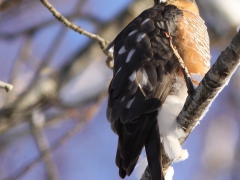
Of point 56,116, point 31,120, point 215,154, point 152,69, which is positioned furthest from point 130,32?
point 215,154

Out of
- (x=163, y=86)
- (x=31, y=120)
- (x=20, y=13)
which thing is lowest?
(x=163, y=86)

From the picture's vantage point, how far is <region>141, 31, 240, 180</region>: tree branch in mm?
2508

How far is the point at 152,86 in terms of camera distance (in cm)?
323

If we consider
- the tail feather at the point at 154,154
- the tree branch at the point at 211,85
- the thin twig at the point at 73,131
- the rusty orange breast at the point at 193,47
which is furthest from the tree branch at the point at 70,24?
the tree branch at the point at 211,85

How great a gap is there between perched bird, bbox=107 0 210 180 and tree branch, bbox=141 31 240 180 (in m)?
0.12

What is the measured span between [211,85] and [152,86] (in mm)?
599

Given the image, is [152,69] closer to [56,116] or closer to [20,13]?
[56,116]

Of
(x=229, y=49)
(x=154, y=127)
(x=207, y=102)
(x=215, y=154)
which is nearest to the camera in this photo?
(x=229, y=49)

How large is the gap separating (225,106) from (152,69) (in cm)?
386

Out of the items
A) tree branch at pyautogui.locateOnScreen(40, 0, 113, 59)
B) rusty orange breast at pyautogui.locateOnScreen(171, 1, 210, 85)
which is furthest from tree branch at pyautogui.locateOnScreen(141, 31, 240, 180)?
tree branch at pyautogui.locateOnScreen(40, 0, 113, 59)

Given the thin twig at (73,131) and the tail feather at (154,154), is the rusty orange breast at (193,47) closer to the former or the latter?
the tail feather at (154,154)

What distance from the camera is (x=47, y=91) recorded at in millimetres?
5277

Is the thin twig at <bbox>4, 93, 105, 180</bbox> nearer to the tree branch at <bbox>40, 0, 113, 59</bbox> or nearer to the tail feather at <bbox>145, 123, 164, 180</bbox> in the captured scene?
the tree branch at <bbox>40, 0, 113, 59</bbox>

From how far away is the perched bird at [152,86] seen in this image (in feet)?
10.3
